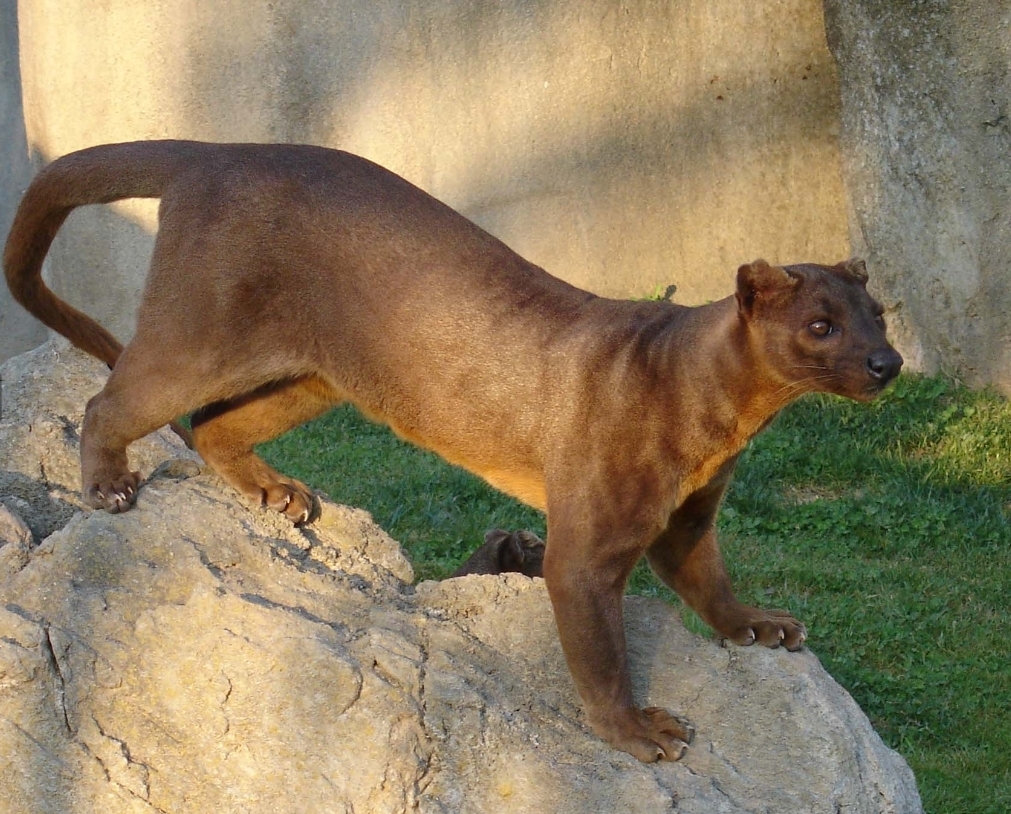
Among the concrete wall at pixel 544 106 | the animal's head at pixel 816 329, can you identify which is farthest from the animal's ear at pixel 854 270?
the concrete wall at pixel 544 106

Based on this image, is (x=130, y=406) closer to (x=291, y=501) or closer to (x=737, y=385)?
(x=291, y=501)

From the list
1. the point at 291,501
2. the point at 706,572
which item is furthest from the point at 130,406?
the point at 706,572

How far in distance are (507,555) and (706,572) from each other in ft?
3.04

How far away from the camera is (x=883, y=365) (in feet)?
13.8

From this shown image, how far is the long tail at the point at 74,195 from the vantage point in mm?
5090

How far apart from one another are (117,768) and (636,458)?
5.75 feet

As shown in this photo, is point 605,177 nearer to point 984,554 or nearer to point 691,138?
point 691,138

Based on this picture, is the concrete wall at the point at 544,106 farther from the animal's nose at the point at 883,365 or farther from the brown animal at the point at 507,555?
the animal's nose at the point at 883,365

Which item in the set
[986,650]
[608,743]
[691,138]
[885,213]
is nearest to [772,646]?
[608,743]

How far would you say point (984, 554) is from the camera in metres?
7.10

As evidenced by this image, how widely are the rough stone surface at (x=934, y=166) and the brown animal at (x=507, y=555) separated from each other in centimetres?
393

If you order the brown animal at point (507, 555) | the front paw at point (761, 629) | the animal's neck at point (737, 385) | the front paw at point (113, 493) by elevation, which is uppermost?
the animal's neck at point (737, 385)

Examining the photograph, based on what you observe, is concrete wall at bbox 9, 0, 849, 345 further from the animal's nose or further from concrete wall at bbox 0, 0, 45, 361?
the animal's nose

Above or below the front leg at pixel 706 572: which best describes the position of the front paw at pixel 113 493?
above
